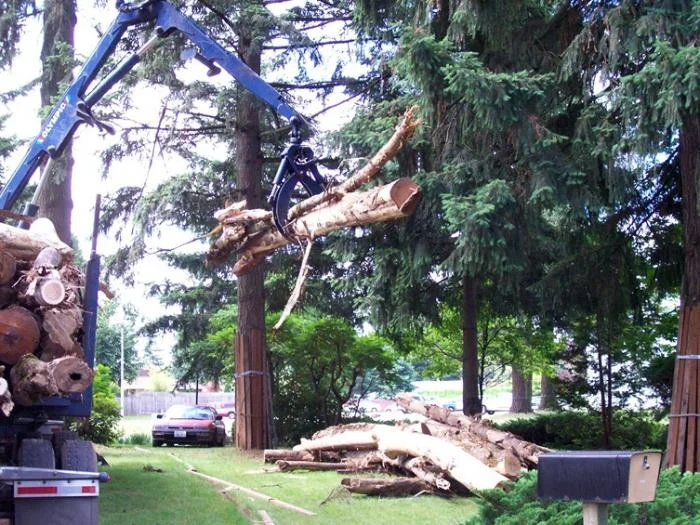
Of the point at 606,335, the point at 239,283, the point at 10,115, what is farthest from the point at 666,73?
the point at 10,115

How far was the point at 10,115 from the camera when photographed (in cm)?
2325

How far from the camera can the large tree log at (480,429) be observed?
11.7 meters

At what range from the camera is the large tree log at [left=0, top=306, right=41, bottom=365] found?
21.9ft

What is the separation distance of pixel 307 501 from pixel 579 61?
23.1 feet

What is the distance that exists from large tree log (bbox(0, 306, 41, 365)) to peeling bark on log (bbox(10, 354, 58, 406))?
73 mm

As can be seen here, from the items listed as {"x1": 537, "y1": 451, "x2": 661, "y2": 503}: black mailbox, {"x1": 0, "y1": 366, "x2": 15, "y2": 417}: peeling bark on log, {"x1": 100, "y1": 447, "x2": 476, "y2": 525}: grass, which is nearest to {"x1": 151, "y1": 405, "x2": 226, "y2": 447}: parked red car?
{"x1": 100, "y1": 447, "x2": 476, "y2": 525}: grass

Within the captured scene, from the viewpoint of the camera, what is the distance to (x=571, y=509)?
203 inches

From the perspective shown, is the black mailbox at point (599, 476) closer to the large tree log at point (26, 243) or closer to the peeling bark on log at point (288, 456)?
the large tree log at point (26, 243)

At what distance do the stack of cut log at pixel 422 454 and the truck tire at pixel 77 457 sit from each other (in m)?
4.93

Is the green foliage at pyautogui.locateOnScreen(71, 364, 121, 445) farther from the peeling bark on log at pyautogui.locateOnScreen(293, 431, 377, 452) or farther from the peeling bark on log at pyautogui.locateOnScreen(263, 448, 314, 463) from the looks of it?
the peeling bark on log at pyautogui.locateOnScreen(293, 431, 377, 452)

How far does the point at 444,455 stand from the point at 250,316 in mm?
8438

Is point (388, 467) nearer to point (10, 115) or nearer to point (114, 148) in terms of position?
point (114, 148)

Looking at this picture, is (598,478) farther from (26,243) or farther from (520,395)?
(520,395)

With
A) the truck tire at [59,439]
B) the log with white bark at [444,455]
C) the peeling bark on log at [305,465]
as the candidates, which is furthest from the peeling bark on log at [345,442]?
the truck tire at [59,439]
